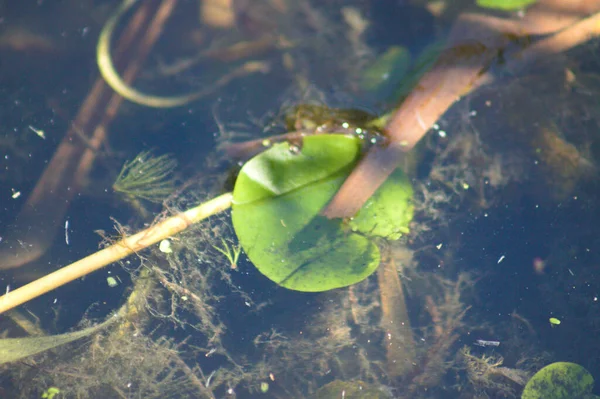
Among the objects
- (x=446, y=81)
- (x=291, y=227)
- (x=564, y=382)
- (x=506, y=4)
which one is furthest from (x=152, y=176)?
(x=564, y=382)

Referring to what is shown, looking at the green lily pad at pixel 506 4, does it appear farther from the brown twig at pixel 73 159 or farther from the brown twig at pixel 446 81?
the brown twig at pixel 73 159

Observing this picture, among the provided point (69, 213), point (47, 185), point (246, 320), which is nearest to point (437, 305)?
point (246, 320)

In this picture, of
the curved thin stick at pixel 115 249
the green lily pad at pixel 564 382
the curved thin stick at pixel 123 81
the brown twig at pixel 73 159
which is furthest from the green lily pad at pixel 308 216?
the green lily pad at pixel 564 382

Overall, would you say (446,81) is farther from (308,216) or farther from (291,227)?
(291,227)

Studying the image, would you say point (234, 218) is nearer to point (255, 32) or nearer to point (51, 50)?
point (255, 32)

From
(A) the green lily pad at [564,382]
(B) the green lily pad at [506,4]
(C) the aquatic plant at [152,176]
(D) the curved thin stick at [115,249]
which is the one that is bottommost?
(A) the green lily pad at [564,382]
